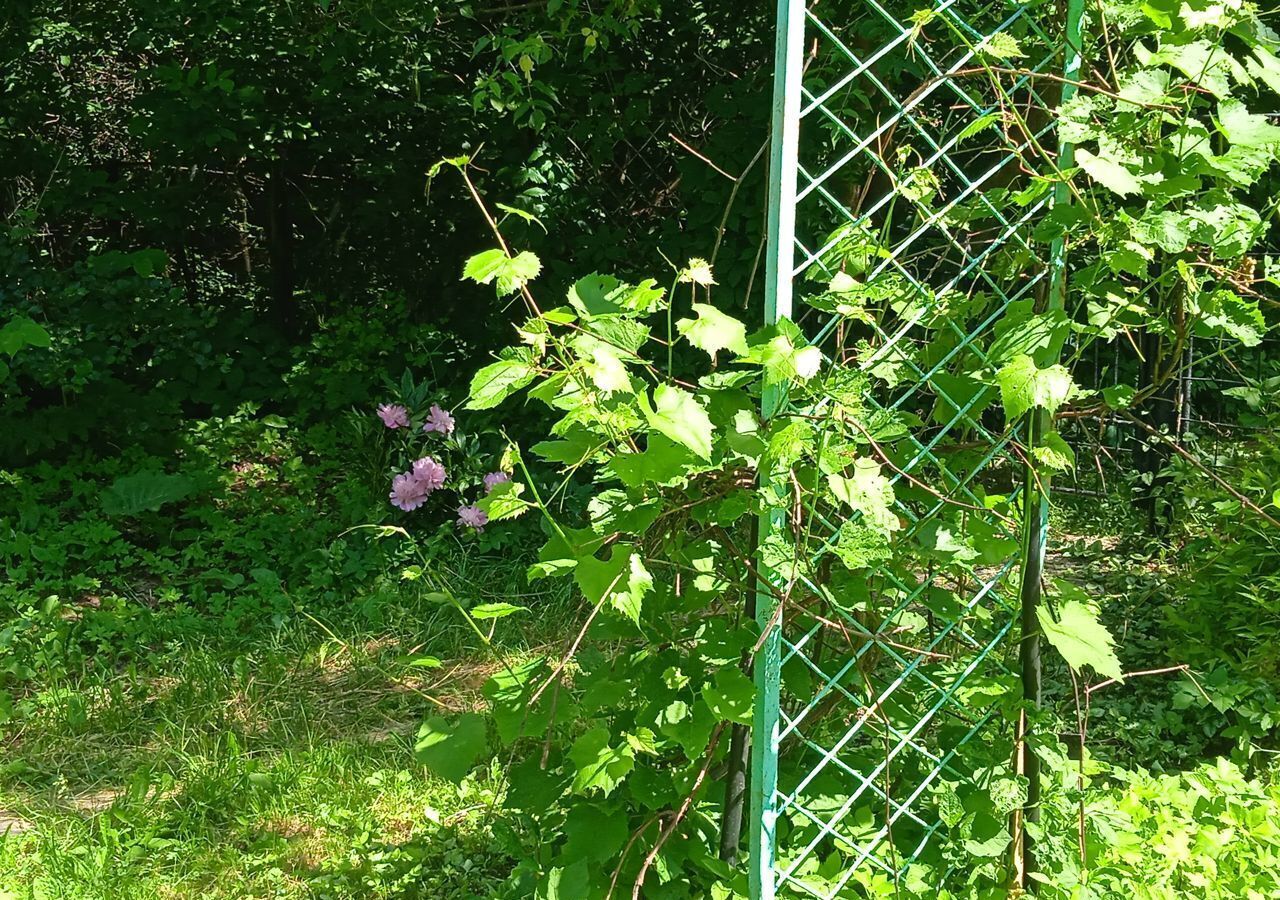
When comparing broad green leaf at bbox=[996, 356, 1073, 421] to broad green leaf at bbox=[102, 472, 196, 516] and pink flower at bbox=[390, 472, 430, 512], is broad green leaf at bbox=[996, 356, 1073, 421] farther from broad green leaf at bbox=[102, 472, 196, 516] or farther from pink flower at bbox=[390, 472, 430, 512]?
broad green leaf at bbox=[102, 472, 196, 516]

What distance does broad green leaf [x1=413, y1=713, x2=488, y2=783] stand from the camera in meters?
1.89

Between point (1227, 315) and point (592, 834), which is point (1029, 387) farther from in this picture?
point (592, 834)

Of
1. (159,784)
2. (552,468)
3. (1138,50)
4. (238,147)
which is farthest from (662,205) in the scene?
(1138,50)

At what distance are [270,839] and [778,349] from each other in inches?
71.3

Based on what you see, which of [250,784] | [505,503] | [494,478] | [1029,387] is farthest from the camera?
[494,478]

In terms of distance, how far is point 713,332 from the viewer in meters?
1.70

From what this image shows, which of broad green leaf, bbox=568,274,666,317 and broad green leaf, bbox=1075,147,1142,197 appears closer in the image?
broad green leaf, bbox=1075,147,1142,197

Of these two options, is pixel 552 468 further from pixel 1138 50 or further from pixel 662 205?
pixel 1138 50

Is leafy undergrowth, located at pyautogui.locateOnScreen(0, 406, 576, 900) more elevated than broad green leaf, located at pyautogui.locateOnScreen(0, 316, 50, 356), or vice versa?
broad green leaf, located at pyautogui.locateOnScreen(0, 316, 50, 356)

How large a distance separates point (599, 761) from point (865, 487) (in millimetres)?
596

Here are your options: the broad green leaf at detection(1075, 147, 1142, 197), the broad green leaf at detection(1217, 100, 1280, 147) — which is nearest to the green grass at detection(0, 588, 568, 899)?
the broad green leaf at detection(1075, 147, 1142, 197)

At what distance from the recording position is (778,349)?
1615 millimetres

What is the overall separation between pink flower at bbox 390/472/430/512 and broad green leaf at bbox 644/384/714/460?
2.76 m

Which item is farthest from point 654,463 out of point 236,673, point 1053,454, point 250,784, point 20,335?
point 20,335
